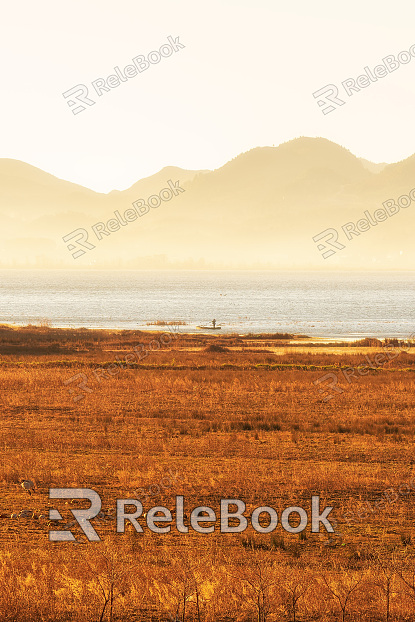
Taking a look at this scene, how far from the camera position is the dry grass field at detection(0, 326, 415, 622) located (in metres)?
12.2

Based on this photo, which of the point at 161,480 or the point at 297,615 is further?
the point at 161,480

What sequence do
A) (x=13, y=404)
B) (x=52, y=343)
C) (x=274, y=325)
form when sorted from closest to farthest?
(x=13, y=404) → (x=52, y=343) → (x=274, y=325)

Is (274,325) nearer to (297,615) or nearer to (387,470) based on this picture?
(387,470)

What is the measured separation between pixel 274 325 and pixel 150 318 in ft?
85.4

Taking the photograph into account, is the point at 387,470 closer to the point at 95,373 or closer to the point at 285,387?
the point at 285,387

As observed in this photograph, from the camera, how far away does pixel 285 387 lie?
133 ft

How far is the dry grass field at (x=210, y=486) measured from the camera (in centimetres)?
1218

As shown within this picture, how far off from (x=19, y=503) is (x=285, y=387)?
2430cm

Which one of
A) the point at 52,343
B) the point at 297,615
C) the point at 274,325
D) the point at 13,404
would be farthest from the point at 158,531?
the point at 274,325

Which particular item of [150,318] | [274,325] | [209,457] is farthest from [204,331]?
[209,457]

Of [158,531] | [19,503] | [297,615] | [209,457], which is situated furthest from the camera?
[209,457]

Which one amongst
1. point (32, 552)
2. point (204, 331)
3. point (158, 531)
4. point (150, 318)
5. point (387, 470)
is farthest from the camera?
point (150, 318)

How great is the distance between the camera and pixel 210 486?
19797 mm

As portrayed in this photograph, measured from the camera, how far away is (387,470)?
22.1m
